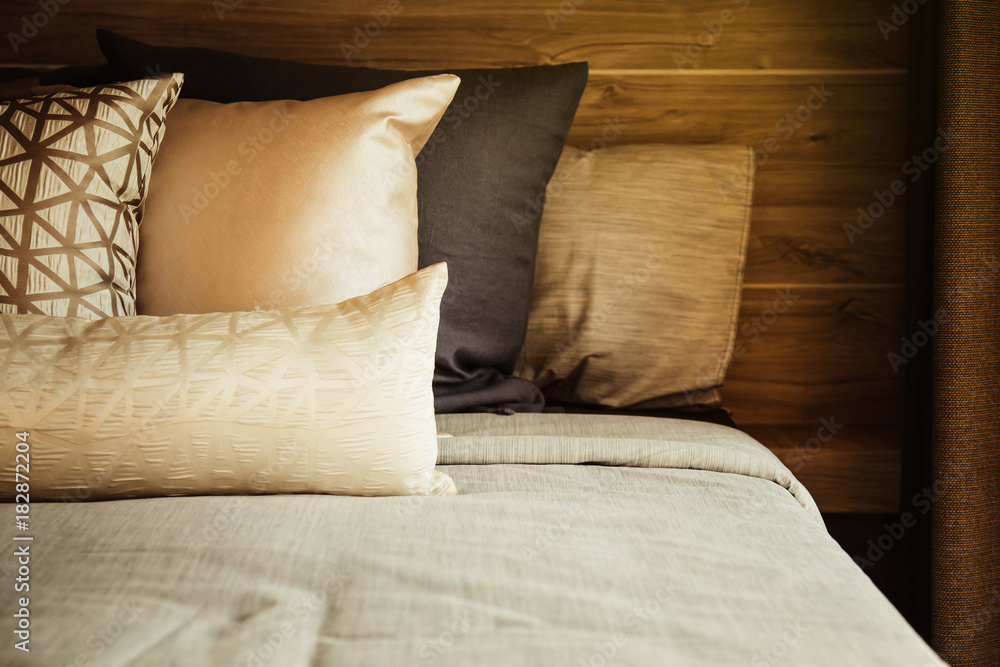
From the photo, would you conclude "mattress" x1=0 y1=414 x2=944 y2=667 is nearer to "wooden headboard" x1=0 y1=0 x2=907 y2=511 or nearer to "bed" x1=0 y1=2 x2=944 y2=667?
"bed" x1=0 y1=2 x2=944 y2=667

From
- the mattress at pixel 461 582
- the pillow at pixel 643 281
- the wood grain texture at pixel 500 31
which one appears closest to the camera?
the mattress at pixel 461 582

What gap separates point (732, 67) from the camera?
4.42 ft

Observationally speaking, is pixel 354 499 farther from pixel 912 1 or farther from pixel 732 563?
pixel 912 1

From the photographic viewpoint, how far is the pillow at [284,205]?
0.83 m

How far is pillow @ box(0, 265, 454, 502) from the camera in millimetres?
631

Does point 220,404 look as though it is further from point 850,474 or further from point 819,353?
point 819,353

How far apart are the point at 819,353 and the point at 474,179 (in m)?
0.84

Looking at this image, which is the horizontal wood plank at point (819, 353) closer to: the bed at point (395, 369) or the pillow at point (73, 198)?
the bed at point (395, 369)

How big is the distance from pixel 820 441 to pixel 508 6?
1.05 m

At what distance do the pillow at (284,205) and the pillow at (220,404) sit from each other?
0.50 ft

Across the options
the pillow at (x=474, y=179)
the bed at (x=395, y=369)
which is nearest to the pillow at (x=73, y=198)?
the bed at (x=395, y=369)

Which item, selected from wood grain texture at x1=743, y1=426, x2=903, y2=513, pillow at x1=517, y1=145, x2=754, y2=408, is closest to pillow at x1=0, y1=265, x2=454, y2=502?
pillow at x1=517, y1=145, x2=754, y2=408

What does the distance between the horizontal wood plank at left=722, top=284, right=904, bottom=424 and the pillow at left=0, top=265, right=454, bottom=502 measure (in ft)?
3.09

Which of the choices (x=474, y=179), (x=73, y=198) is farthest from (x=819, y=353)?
(x=73, y=198)
